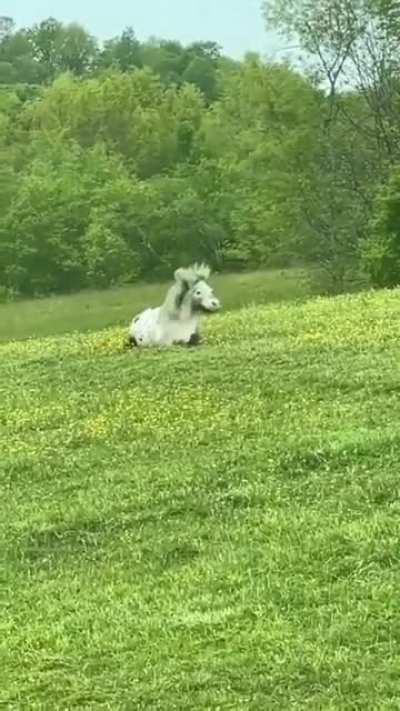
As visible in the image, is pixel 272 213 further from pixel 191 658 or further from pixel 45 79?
pixel 45 79

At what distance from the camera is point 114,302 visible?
4178 centimetres

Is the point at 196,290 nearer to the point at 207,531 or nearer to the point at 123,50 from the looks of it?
the point at 207,531

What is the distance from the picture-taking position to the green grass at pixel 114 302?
3425cm

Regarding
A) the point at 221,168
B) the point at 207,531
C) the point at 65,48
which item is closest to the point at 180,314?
the point at 207,531

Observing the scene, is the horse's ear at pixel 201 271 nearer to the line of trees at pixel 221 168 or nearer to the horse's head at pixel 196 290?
the horse's head at pixel 196 290

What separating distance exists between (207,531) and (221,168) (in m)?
46.6

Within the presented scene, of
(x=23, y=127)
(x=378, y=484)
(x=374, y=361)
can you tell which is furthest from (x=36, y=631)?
(x=23, y=127)

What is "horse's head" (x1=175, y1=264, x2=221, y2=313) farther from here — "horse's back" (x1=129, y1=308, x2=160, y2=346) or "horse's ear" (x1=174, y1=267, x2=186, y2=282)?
"horse's back" (x1=129, y1=308, x2=160, y2=346)

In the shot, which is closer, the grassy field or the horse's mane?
the grassy field

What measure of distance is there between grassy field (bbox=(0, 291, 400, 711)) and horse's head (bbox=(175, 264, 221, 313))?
60.4 inches

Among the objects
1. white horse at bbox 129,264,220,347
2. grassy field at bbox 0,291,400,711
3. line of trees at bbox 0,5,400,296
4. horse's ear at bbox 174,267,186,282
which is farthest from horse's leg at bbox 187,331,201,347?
line of trees at bbox 0,5,400,296

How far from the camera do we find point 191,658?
16.4ft

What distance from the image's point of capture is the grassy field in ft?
15.8

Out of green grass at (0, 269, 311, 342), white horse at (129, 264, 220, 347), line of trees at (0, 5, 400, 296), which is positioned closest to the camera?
white horse at (129, 264, 220, 347)
